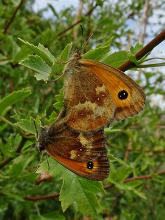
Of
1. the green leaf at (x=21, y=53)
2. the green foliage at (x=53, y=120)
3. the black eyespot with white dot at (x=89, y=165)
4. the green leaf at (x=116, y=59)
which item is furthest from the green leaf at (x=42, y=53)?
the green leaf at (x=21, y=53)

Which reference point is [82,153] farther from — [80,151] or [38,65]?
[38,65]

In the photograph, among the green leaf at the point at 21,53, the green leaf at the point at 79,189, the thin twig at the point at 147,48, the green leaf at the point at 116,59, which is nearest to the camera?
the thin twig at the point at 147,48

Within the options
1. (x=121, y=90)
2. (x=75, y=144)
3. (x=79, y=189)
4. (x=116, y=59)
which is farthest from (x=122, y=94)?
(x=79, y=189)

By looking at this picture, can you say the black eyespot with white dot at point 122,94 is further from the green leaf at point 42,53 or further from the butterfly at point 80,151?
the green leaf at point 42,53

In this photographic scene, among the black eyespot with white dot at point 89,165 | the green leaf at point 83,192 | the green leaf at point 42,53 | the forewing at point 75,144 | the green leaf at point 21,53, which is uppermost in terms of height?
the green leaf at point 21,53

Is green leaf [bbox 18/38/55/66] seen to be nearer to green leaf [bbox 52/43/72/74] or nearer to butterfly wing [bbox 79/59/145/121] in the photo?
green leaf [bbox 52/43/72/74]

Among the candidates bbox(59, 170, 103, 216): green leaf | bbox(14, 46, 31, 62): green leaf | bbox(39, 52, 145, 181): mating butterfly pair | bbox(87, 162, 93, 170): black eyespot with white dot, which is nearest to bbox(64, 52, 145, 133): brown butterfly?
bbox(39, 52, 145, 181): mating butterfly pair

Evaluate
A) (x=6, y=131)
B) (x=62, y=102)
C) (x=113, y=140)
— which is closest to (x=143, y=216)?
(x=113, y=140)

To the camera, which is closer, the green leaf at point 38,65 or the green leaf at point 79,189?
the green leaf at point 38,65
